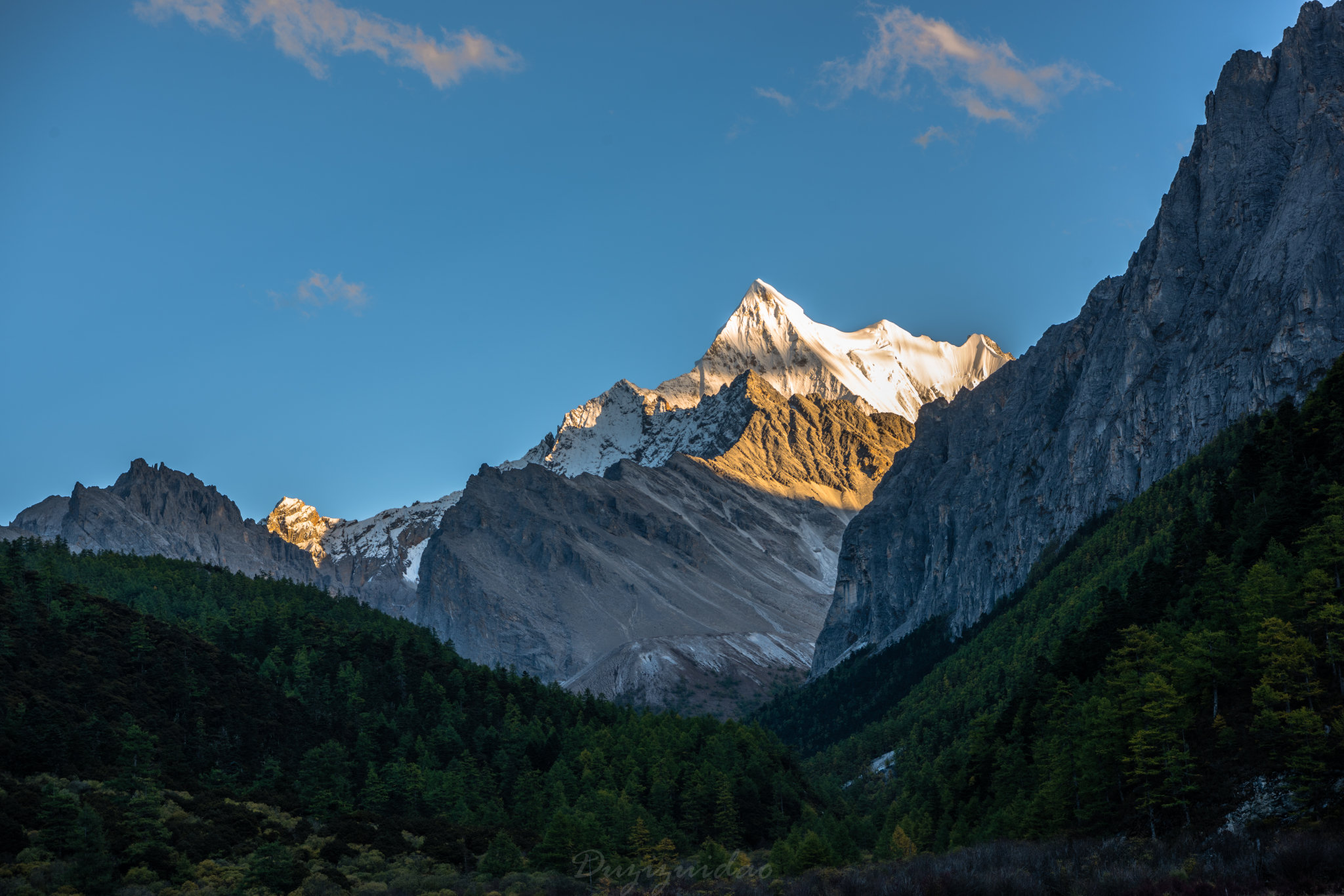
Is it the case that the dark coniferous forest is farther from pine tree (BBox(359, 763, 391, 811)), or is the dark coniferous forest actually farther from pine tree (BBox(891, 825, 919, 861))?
pine tree (BBox(891, 825, 919, 861))

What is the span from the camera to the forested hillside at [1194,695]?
6200 centimetres

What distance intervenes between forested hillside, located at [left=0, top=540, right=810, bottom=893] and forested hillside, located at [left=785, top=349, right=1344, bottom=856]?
2077 cm

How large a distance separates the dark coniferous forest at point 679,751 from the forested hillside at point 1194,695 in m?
0.27

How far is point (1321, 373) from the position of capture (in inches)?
6275

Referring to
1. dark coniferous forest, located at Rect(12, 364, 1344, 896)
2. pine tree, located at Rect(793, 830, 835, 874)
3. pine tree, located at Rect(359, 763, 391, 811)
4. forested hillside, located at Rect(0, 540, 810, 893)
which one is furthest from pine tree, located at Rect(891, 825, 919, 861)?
pine tree, located at Rect(359, 763, 391, 811)

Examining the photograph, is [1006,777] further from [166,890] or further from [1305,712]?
[166,890]

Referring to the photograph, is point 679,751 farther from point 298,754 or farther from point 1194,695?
point 1194,695

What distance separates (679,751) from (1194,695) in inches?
2652

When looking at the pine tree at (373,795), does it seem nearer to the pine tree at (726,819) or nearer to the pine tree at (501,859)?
the pine tree at (501,859)

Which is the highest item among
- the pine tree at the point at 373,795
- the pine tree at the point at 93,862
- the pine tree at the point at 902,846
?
the pine tree at the point at 373,795

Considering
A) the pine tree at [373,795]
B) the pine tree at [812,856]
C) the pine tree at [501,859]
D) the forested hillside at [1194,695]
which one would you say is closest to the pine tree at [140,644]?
the pine tree at [373,795]

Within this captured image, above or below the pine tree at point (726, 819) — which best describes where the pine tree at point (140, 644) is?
above

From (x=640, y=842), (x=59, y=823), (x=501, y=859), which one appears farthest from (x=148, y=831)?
(x=640, y=842)

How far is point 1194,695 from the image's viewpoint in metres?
70.0
